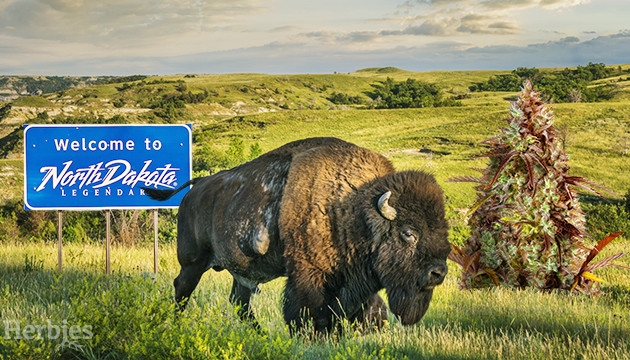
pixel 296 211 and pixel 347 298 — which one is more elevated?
pixel 296 211

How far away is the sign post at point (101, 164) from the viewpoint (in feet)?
28.4

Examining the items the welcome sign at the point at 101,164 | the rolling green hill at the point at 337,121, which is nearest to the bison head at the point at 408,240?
the welcome sign at the point at 101,164

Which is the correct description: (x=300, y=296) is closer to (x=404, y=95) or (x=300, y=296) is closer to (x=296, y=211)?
(x=296, y=211)

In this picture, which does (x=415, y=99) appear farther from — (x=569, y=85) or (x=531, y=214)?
(x=531, y=214)

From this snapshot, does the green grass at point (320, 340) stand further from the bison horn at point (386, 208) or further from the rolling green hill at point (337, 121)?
the rolling green hill at point (337, 121)

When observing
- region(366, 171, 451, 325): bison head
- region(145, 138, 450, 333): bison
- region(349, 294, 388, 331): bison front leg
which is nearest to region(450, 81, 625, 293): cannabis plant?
region(349, 294, 388, 331): bison front leg

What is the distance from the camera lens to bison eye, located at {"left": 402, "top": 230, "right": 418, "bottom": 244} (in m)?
4.34

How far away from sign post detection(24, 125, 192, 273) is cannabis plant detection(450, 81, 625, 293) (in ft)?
15.4

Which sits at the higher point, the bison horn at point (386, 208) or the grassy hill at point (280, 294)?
the bison horn at point (386, 208)

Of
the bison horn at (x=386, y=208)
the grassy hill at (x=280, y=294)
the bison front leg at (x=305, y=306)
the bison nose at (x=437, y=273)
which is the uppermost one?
the bison horn at (x=386, y=208)

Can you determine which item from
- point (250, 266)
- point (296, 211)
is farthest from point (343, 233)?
point (250, 266)

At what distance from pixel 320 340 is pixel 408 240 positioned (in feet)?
3.97

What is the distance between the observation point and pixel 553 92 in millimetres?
63094

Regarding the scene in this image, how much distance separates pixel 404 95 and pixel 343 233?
247 ft
